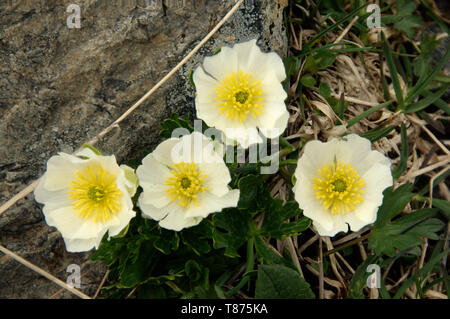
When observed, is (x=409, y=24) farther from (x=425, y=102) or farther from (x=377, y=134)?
(x=377, y=134)

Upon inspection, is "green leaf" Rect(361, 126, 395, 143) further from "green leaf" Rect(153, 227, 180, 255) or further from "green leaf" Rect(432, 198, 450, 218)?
"green leaf" Rect(153, 227, 180, 255)

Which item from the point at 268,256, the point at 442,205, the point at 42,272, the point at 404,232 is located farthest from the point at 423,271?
the point at 42,272

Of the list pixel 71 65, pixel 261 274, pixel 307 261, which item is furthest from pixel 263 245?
pixel 71 65

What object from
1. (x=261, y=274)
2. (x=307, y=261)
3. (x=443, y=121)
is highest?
(x=443, y=121)

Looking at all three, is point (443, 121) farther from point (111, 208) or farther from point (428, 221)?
point (111, 208)

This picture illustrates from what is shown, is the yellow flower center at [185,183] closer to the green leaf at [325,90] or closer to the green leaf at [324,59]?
the green leaf at [325,90]

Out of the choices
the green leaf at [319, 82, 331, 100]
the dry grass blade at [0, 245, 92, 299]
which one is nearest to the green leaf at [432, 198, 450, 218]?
the green leaf at [319, 82, 331, 100]

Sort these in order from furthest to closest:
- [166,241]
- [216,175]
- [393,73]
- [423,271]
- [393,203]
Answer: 1. [393,73]
2. [423,271]
3. [393,203]
4. [166,241]
5. [216,175]
